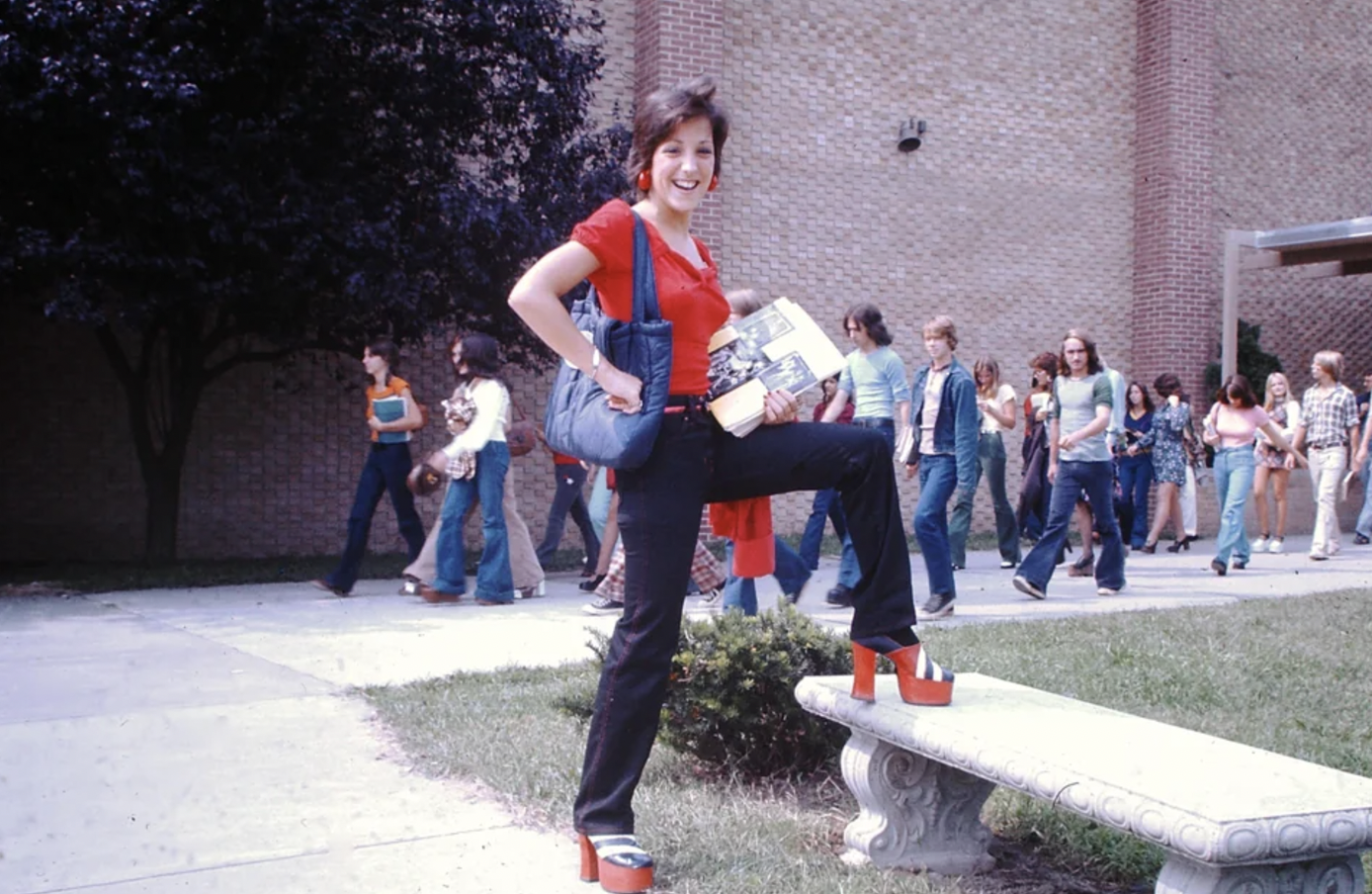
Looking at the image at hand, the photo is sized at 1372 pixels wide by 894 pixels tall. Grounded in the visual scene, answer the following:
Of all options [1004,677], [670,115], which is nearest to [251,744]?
[670,115]

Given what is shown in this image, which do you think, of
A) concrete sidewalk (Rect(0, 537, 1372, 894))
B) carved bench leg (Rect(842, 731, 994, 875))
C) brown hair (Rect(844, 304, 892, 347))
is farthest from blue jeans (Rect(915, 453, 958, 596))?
carved bench leg (Rect(842, 731, 994, 875))

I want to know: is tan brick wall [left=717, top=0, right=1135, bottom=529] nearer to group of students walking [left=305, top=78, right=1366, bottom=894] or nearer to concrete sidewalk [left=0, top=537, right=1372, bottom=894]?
concrete sidewalk [left=0, top=537, right=1372, bottom=894]

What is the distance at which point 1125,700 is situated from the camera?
5.71 meters

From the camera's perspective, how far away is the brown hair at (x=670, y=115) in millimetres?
3463

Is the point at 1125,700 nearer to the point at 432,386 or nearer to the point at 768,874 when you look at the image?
the point at 768,874

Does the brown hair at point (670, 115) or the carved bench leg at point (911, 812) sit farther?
the carved bench leg at point (911, 812)

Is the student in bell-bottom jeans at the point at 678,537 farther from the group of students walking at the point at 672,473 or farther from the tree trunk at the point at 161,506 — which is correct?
the tree trunk at the point at 161,506

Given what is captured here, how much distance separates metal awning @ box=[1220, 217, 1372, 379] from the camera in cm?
1767

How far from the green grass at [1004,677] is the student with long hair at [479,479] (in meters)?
3.08

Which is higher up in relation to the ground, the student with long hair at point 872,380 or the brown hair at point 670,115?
the brown hair at point 670,115

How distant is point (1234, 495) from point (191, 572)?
368 inches

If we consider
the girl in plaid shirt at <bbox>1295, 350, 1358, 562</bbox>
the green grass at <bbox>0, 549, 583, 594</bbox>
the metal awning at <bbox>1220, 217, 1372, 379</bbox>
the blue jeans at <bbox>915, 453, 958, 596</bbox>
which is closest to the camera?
the blue jeans at <bbox>915, 453, 958, 596</bbox>

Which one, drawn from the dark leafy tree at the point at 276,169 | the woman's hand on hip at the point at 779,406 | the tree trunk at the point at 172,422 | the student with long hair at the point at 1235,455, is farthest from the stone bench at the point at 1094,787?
the tree trunk at the point at 172,422

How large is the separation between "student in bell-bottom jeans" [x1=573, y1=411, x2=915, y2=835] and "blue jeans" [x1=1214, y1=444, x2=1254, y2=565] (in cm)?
929
